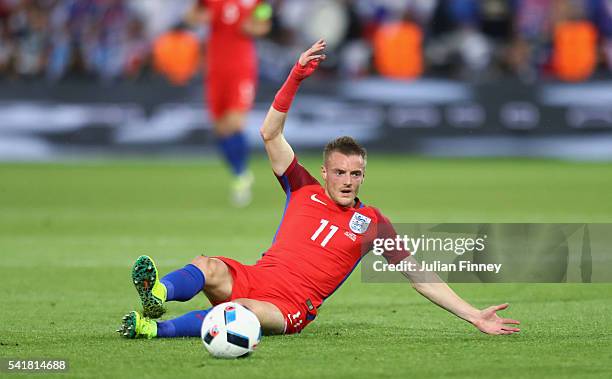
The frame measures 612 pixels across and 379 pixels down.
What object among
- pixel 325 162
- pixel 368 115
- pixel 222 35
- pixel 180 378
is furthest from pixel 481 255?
pixel 368 115

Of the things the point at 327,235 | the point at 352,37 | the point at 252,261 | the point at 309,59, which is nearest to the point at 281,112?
the point at 309,59

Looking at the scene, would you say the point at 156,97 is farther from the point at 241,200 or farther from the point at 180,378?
the point at 180,378

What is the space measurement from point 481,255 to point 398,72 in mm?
13659

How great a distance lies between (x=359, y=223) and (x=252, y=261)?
3334 mm

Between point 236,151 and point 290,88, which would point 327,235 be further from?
point 236,151

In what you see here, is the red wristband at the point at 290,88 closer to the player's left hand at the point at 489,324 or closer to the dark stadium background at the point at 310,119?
the player's left hand at the point at 489,324

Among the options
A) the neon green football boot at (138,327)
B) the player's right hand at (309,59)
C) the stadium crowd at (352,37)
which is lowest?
the neon green football boot at (138,327)

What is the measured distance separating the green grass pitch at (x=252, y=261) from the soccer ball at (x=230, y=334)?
9 centimetres

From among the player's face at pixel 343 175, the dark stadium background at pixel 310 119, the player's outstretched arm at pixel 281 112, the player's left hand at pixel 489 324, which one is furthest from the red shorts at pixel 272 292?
the dark stadium background at pixel 310 119

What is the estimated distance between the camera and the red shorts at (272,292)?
663 centimetres

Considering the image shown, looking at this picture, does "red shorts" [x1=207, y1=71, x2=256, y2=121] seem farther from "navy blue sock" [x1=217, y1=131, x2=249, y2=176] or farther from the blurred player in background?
"navy blue sock" [x1=217, y1=131, x2=249, y2=176]

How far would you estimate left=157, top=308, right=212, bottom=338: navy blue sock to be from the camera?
653cm

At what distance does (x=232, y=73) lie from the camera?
15.8 meters

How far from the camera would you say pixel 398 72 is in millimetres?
20875
